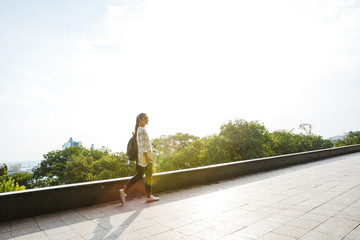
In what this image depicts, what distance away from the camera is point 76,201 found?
15.6 ft

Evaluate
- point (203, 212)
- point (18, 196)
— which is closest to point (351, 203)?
point (203, 212)

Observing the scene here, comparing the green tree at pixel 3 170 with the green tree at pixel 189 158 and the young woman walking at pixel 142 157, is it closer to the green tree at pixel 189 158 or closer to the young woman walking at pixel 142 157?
the green tree at pixel 189 158

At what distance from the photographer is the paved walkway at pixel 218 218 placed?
9.81 ft

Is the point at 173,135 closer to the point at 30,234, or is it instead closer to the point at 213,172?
the point at 213,172

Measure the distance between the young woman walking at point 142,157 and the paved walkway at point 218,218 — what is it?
0.32 meters

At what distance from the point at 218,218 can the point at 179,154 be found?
48516mm

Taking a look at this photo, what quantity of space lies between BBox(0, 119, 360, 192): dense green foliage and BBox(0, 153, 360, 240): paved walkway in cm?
3260

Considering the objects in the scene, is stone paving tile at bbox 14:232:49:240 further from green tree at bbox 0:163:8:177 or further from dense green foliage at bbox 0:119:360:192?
green tree at bbox 0:163:8:177

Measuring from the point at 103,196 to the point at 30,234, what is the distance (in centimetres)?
189

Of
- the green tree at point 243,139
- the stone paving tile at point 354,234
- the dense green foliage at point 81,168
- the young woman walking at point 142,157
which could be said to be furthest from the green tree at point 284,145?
the stone paving tile at point 354,234

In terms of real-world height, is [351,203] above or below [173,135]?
below

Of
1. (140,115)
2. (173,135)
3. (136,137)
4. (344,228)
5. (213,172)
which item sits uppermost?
(173,135)

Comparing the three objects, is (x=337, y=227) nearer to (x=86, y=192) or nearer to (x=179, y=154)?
(x=86, y=192)

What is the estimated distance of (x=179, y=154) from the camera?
2036 inches
